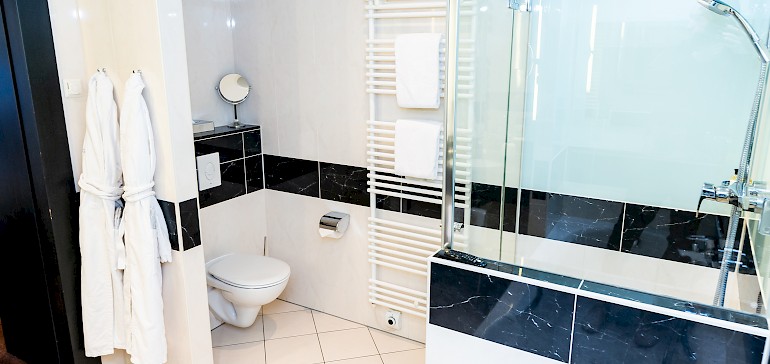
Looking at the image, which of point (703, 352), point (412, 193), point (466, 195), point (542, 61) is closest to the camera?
point (703, 352)

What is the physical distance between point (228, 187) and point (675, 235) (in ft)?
7.96

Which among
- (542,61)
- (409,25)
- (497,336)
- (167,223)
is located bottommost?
(497,336)

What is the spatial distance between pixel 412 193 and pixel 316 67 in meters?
0.93

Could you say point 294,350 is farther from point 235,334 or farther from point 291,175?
point 291,175

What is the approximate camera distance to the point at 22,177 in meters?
2.46

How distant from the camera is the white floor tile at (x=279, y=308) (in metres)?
3.52

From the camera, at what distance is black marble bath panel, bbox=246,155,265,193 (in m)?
3.40

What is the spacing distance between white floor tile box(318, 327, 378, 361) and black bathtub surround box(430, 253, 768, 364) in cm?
105

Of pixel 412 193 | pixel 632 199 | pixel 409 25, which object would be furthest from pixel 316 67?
pixel 632 199

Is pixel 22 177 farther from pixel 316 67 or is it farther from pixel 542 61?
Result: pixel 542 61

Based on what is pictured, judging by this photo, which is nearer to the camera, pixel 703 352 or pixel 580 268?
pixel 703 352

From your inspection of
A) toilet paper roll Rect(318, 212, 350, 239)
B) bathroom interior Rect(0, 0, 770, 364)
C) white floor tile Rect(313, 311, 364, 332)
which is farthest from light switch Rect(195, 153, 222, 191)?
white floor tile Rect(313, 311, 364, 332)

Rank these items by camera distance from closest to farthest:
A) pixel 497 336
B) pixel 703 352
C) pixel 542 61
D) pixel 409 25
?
pixel 703 352
pixel 497 336
pixel 542 61
pixel 409 25

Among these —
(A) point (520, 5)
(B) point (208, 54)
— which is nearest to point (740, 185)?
(A) point (520, 5)
